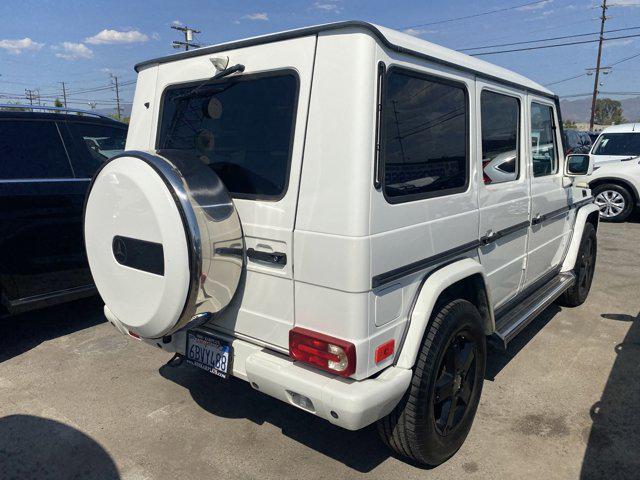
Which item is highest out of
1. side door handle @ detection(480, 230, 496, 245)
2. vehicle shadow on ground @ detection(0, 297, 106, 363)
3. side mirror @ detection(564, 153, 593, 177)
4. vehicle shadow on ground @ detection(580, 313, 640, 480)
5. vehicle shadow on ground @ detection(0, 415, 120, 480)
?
side mirror @ detection(564, 153, 593, 177)

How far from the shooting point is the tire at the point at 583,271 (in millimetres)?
4602

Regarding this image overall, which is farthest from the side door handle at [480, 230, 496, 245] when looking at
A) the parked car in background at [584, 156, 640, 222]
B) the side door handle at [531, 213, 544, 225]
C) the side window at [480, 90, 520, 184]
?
the parked car in background at [584, 156, 640, 222]

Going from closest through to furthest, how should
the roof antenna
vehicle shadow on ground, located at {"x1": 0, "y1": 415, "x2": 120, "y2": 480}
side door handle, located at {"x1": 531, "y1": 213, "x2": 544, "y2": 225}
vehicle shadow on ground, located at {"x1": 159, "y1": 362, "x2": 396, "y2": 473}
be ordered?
the roof antenna
vehicle shadow on ground, located at {"x1": 0, "y1": 415, "x2": 120, "y2": 480}
vehicle shadow on ground, located at {"x1": 159, "y1": 362, "x2": 396, "y2": 473}
side door handle, located at {"x1": 531, "y1": 213, "x2": 544, "y2": 225}

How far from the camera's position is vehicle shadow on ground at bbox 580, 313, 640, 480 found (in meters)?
2.50

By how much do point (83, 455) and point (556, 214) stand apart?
12.5 feet

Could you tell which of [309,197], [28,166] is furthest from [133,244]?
[28,166]

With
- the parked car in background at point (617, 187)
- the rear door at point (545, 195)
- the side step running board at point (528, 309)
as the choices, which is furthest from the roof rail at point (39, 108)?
the parked car in background at point (617, 187)

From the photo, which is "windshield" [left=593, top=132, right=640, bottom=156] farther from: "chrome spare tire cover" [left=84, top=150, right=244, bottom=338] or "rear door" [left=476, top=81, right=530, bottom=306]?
"chrome spare tire cover" [left=84, top=150, right=244, bottom=338]

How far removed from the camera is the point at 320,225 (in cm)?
199

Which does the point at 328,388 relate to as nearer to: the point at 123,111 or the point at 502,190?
the point at 502,190

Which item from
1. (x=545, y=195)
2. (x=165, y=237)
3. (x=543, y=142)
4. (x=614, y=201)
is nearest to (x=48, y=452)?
(x=165, y=237)

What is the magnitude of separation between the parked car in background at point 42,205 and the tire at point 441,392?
2.98 m

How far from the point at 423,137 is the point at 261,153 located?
2.60ft

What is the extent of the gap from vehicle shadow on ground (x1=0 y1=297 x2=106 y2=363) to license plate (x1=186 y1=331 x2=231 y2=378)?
2.21 m
